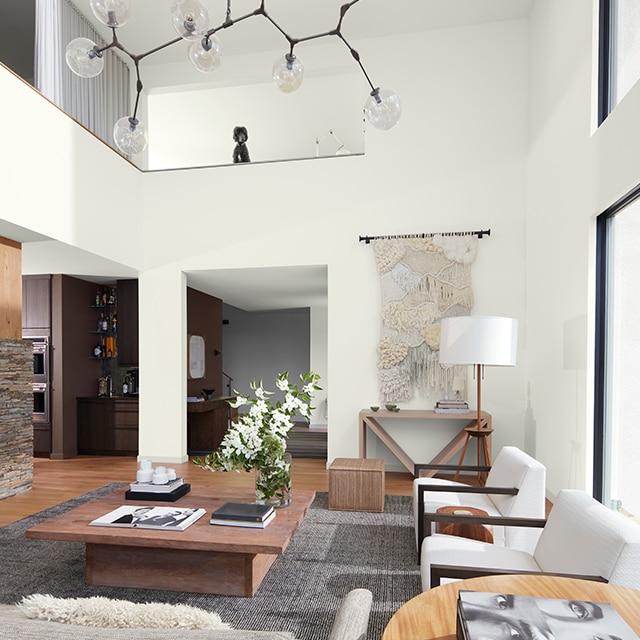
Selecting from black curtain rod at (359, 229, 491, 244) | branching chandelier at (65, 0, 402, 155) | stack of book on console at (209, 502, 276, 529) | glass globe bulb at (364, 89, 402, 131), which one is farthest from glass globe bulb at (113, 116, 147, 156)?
black curtain rod at (359, 229, 491, 244)

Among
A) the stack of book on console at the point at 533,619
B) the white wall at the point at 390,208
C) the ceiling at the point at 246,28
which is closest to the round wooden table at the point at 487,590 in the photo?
the stack of book on console at the point at 533,619

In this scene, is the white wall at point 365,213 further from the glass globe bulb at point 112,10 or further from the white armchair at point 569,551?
the white armchair at point 569,551

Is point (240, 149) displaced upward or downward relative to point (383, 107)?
upward

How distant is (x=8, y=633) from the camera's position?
0.84 m

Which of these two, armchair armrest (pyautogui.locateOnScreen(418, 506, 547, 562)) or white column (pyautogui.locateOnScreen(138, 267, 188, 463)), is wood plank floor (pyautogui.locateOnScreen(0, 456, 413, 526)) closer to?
white column (pyautogui.locateOnScreen(138, 267, 188, 463))

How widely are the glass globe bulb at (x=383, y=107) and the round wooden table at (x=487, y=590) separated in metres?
2.02

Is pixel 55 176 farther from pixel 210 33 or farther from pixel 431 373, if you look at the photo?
pixel 431 373

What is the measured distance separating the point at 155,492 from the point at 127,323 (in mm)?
4172

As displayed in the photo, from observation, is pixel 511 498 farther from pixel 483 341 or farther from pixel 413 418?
pixel 413 418

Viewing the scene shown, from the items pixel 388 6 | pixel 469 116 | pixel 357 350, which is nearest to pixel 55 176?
pixel 357 350

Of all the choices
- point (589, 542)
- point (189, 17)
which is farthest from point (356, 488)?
point (189, 17)

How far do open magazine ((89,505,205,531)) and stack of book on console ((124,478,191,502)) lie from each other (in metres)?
0.13

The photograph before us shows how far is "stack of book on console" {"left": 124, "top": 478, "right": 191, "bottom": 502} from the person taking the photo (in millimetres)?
2974

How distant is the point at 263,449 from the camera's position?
9.20 feet
